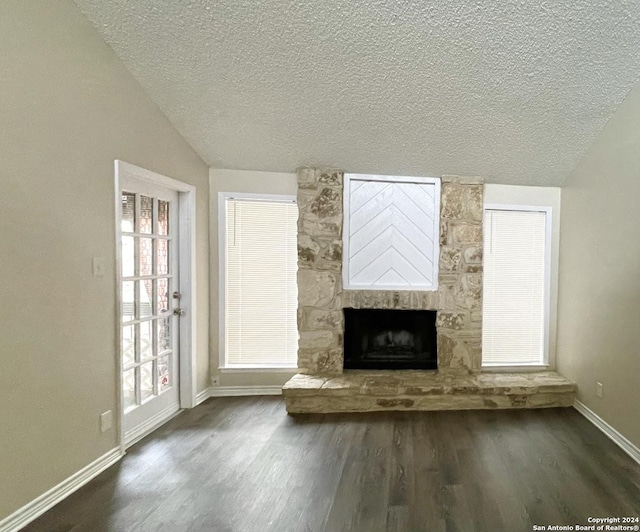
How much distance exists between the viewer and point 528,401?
3.03 m

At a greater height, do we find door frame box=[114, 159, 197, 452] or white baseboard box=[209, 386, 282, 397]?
door frame box=[114, 159, 197, 452]

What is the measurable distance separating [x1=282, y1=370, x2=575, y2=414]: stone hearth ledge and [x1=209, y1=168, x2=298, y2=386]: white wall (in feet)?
1.84

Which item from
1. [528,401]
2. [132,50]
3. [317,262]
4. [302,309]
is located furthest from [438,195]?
[132,50]

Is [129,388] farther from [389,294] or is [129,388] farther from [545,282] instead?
[545,282]

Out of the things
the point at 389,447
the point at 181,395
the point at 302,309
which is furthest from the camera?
the point at 302,309

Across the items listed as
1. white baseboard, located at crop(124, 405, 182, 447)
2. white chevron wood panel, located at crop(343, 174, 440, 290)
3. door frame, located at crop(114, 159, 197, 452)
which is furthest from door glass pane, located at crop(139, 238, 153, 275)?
white chevron wood panel, located at crop(343, 174, 440, 290)

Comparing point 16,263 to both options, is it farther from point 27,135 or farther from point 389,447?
point 389,447

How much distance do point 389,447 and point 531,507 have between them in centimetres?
90

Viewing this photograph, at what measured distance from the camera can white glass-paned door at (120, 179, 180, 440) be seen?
2.47m

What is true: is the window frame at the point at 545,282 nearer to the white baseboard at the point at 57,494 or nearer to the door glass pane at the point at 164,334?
the door glass pane at the point at 164,334

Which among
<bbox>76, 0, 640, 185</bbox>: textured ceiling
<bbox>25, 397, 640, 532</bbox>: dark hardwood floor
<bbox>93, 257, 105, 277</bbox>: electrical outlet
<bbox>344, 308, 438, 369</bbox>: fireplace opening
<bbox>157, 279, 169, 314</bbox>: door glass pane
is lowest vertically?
<bbox>25, 397, 640, 532</bbox>: dark hardwood floor

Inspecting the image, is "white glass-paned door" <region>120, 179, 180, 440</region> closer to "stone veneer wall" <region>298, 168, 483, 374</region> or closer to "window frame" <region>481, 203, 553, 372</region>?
"stone veneer wall" <region>298, 168, 483, 374</region>

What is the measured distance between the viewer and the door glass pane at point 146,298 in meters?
2.62

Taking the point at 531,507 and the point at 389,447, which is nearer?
the point at 531,507
